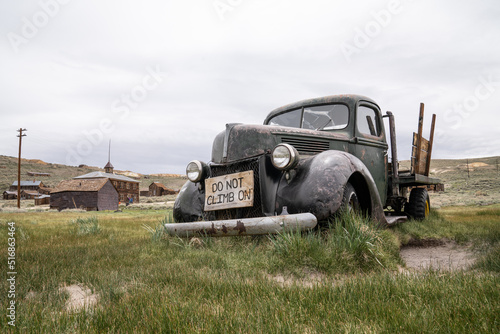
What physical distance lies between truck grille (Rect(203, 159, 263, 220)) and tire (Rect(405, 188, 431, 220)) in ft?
14.7

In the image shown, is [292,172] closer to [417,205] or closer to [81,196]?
[417,205]

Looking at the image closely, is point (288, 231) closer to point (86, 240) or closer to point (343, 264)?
point (343, 264)

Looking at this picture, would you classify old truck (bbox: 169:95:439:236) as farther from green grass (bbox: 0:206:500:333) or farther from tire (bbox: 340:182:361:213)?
green grass (bbox: 0:206:500:333)

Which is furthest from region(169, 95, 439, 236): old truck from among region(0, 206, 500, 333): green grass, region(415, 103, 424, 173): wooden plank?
region(415, 103, 424, 173): wooden plank

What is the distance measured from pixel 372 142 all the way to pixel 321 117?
3.24 feet

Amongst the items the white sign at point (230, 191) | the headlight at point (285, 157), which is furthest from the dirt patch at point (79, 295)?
the headlight at point (285, 157)

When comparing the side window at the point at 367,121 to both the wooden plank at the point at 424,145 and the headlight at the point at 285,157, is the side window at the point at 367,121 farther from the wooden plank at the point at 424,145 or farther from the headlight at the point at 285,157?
the headlight at the point at 285,157

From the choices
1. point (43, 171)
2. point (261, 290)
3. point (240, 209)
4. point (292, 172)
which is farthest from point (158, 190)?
point (261, 290)

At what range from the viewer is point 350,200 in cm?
420

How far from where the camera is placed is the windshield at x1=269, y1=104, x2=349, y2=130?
5.53 meters

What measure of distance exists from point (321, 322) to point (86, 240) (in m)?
4.78

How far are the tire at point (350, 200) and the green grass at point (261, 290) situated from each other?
0.76ft

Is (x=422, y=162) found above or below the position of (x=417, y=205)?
above

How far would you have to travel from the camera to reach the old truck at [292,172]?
147 inches
